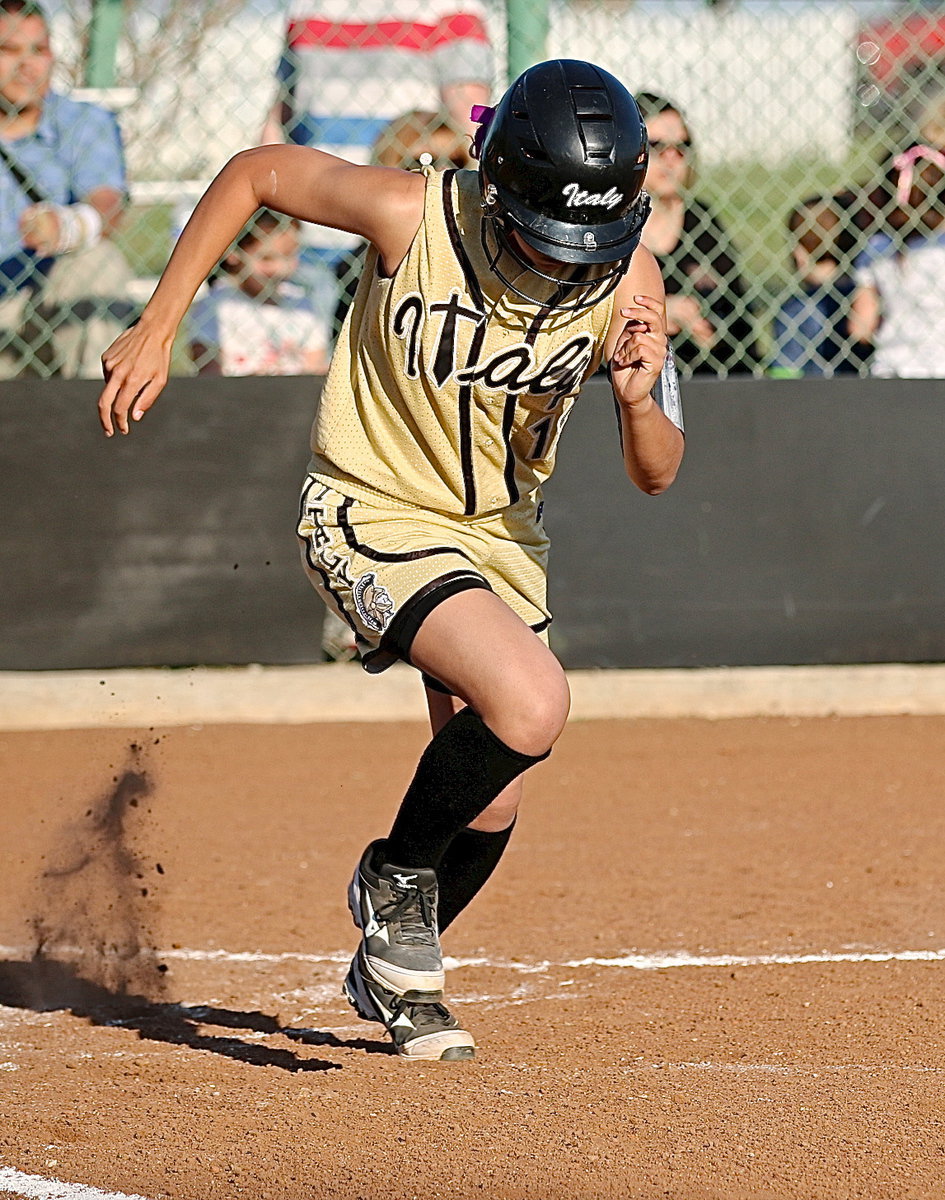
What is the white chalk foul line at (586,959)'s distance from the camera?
4023 millimetres

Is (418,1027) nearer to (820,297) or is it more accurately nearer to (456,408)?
(456,408)

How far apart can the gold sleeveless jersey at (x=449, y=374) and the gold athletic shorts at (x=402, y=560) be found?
0.15 feet

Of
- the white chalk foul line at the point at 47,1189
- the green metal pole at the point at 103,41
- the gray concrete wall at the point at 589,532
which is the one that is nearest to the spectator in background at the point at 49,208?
the green metal pole at the point at 103,41

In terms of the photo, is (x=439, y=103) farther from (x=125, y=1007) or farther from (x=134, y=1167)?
(x=134, y=1167)

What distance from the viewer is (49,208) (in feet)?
21.6

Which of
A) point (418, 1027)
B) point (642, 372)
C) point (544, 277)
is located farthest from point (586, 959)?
point (544, 277)

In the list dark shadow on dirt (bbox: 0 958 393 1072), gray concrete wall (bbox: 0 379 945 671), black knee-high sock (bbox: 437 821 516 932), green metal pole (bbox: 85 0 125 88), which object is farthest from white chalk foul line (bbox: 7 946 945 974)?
green metal pole (bbox: 85 0 125 88)

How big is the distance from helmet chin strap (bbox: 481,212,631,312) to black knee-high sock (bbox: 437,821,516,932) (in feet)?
3.57

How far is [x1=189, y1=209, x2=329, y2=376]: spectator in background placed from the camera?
679 centimetres

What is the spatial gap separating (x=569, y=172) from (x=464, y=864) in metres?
1.40

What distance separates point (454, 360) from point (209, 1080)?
4.80 feet

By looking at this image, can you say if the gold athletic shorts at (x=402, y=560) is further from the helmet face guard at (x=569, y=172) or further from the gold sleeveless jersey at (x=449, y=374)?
the helmet face guard at (x=569, y=172)

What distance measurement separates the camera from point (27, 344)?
6.74 m

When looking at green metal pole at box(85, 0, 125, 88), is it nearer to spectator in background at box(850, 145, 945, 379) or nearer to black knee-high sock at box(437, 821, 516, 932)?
spectator in background at box(850, 145, 945, 379)
